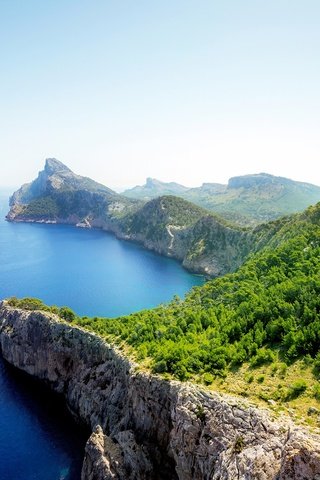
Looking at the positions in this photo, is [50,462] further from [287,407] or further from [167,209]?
[167,209]

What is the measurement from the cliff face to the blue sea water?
11.1 ft

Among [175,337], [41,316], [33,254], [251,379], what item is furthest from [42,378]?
[33,254]

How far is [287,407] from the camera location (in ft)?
102

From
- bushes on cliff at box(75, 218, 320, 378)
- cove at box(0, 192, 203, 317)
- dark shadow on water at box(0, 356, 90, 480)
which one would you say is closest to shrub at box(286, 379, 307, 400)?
bushes on cliff at box(75, 218, 320, 378)

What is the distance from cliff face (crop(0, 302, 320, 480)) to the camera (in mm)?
27672

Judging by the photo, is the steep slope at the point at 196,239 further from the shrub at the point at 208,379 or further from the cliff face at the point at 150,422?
the shrub at the point at 208,379

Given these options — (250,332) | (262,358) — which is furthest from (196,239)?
(262,358)

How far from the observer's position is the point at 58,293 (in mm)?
108438

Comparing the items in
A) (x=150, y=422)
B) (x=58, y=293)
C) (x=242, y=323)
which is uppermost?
(x=242, y=323)

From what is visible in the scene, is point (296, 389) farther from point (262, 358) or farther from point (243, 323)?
point (243, 323)

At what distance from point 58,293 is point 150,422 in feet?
236

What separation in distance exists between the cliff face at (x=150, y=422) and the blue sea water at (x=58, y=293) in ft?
11.1

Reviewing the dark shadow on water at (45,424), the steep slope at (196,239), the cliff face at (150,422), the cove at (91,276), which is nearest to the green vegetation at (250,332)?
the cliff face at (150,422)

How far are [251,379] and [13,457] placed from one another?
30306 millimetres
